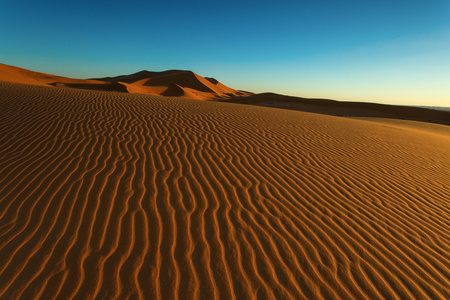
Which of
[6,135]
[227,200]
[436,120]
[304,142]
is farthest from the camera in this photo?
[436,120]

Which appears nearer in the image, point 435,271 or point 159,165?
point 435,271

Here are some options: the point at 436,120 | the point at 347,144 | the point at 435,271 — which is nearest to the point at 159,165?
the point at 435,271

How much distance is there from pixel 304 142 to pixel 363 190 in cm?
277

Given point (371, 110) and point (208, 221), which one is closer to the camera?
point (208, 221)

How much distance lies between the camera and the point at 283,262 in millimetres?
2508

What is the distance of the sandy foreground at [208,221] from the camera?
7.40ft

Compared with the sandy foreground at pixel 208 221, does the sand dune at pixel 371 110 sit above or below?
below

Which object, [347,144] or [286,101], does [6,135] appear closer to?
[347,144]

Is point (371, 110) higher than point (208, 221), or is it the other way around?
point (208, 221)

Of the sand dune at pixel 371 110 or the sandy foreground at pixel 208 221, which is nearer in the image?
the sandy foreground at pixel 208 221

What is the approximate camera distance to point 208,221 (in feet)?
9.89

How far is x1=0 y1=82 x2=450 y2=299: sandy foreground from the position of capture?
226 cm

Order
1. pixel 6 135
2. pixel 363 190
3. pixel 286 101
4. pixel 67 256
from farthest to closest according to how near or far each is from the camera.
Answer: pixel 286 101
pixel 6 135
pixel 363 190
pixel 67 256

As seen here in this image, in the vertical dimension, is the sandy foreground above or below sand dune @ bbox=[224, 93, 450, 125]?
above
